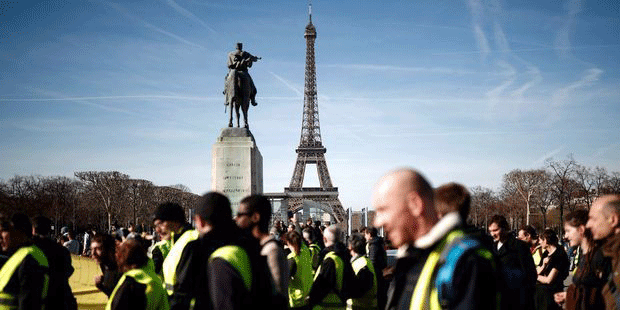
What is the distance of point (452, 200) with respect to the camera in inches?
126

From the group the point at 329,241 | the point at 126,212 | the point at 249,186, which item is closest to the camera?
the point at 329,241

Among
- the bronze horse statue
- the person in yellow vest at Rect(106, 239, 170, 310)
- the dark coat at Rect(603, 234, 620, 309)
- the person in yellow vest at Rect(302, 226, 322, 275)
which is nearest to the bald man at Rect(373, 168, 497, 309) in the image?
the dark coat at Rect(603, 234, 620, 309)

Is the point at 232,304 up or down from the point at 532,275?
up

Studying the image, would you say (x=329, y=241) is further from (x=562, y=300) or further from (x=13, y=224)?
(x=13, y=224)

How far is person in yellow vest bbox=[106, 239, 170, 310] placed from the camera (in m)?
4.29

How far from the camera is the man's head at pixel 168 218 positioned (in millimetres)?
5934

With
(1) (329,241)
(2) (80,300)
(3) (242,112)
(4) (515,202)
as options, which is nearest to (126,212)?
(4) (515,202)

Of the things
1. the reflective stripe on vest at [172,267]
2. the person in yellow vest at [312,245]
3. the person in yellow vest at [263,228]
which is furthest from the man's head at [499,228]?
the reflective stripe on vest at [172,267]

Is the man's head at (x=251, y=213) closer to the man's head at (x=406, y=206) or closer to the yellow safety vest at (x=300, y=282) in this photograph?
the man's head at (x=406, y=206)

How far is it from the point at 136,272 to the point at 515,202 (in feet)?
247

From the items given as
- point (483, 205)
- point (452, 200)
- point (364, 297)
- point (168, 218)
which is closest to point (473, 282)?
point (452, 200)

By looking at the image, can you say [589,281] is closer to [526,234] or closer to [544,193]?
[526,234]

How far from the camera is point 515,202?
245ft

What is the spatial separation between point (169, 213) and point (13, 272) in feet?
4.84
